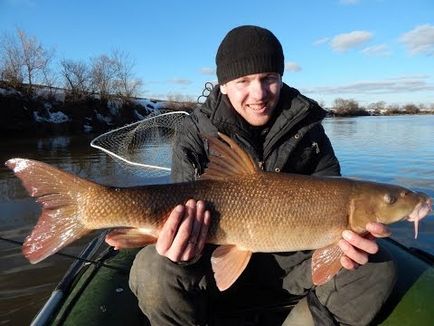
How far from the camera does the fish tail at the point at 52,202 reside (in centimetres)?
248

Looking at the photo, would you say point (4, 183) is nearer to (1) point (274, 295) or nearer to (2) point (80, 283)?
(2) point (80, 283)

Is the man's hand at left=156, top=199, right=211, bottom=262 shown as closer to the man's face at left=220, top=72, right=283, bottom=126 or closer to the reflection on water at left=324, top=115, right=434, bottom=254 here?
the man's face at left=220, top=72, right=283, bottom=126

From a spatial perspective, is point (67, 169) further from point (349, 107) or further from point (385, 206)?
point (349, 107)

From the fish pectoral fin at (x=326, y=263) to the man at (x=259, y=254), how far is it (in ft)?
0.17

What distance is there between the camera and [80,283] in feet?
12.0

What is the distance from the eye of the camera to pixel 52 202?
2.54m

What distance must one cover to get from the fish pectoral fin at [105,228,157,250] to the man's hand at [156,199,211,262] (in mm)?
86

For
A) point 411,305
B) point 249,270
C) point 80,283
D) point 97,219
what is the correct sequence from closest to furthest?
point 97,219
point 411,305
point 249,270
point 80,283

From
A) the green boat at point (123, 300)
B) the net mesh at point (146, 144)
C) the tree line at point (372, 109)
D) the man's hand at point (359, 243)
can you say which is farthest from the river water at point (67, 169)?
the tree line at point (372, 109)

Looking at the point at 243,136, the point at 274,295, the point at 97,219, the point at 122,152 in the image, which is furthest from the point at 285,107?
the point at 122,152

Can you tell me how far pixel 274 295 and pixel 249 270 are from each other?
0.31 metres

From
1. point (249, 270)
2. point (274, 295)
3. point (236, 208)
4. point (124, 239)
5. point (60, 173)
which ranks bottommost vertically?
point (274, 295)

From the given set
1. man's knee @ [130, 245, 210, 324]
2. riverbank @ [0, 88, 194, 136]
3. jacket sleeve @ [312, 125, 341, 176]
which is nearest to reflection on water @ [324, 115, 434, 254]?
jacket sleeve @ [312, 125, 341, 176]

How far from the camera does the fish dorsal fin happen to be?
2.70 m
